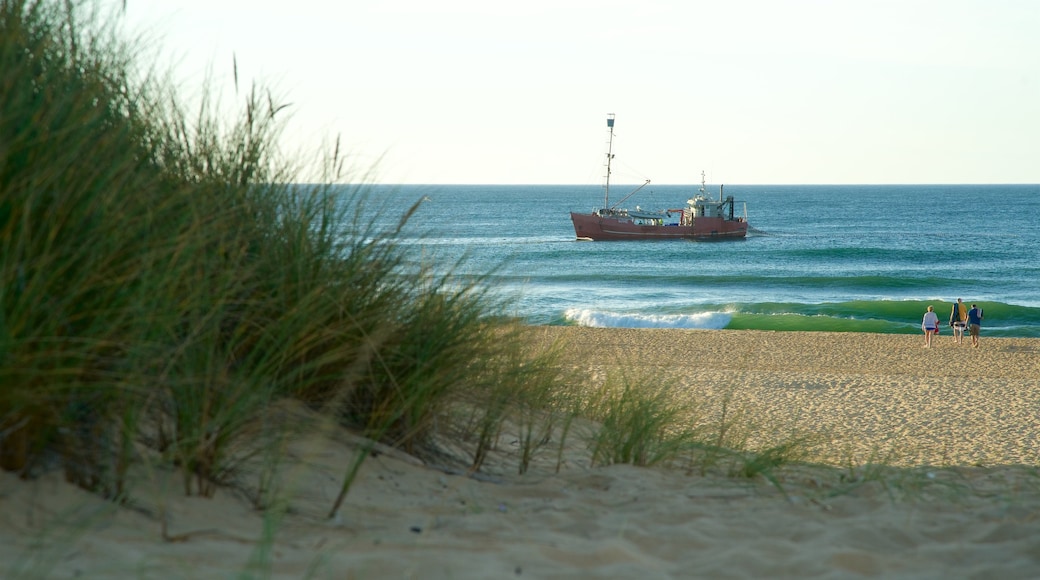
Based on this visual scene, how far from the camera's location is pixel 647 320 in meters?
23.9

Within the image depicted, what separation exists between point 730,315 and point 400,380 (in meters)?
22.0

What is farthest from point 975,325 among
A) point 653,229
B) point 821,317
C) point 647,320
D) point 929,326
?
point 653,229

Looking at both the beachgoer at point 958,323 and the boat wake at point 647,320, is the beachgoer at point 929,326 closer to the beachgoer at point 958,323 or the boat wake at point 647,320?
the beachgoer at point 958,323

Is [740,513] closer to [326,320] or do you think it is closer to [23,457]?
[326,320]

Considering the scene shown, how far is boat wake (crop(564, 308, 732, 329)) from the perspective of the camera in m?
23.4

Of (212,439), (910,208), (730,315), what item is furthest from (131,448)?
(910,208)

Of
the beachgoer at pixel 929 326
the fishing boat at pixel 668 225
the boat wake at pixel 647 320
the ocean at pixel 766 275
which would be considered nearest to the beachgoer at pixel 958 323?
the beachgoer at pixel 929 326

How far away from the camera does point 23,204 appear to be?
2307mm

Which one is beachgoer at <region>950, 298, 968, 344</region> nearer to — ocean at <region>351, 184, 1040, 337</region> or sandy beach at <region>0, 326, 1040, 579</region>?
ocean at <region>351, 184, 1040, 337</region>

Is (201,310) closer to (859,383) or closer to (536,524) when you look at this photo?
(536,524)

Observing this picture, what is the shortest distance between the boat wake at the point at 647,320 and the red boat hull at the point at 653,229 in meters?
24.8

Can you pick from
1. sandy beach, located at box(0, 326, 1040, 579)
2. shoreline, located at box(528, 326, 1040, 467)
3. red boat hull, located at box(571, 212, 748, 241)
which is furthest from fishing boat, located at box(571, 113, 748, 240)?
sandy beach, located at box(0, 326, 1040, 579)

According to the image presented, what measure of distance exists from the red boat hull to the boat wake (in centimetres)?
2484

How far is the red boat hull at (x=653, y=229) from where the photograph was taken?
49.2 metres
